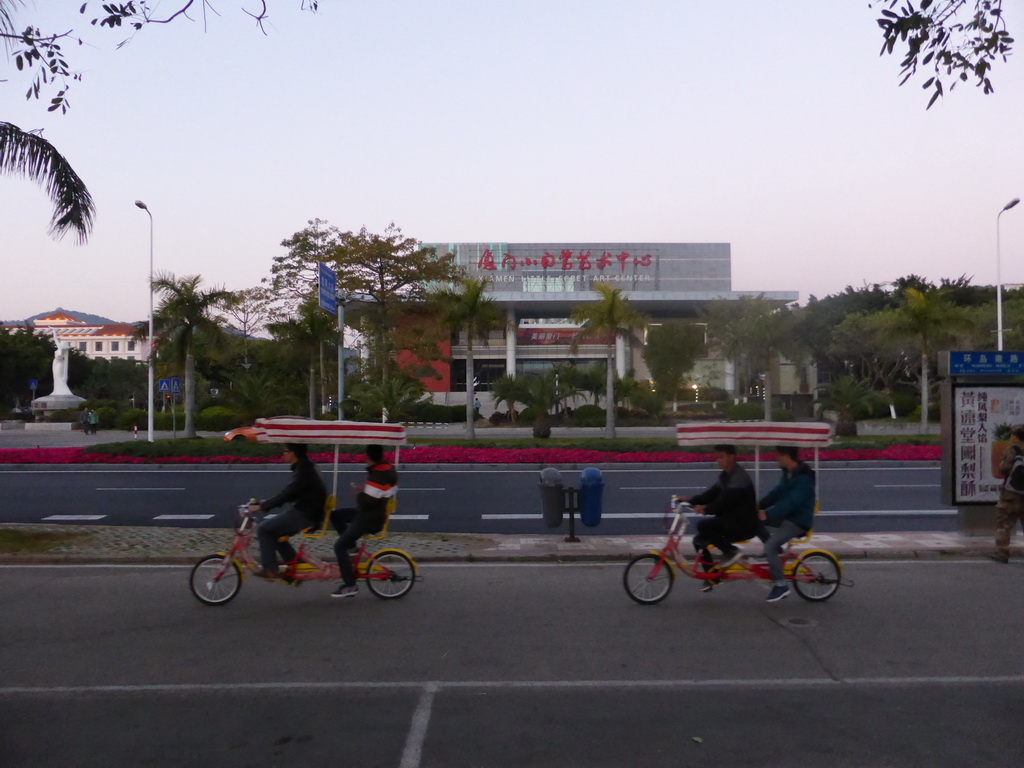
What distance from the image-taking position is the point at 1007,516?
32.5 feet

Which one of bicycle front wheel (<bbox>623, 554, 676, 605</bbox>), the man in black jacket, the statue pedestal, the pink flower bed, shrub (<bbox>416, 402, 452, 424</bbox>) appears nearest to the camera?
the man in black jacket

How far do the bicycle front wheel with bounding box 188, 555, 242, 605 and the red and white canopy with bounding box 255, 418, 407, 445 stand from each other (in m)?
1.20

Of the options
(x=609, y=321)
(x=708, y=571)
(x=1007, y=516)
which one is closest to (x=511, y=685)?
(x=708, y=571)

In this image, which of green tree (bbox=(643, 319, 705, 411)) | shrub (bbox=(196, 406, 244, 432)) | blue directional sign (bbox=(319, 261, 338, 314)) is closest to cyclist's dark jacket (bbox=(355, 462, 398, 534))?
blue directional sign (bbox=(319, 261, 338, 314))

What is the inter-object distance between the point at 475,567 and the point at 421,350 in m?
29.1

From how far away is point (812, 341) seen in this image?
50.0m

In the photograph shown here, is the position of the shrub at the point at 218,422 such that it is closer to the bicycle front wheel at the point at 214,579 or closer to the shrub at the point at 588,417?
the shrub at the point at 588,417

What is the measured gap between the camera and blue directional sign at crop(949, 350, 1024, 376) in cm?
1157

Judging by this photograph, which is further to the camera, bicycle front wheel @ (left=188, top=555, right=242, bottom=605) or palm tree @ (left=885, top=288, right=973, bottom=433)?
palm tree @ (left=885, top=288, right=973, bottom=433)

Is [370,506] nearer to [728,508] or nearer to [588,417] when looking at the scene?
[728,508]

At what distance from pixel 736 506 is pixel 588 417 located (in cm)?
3513

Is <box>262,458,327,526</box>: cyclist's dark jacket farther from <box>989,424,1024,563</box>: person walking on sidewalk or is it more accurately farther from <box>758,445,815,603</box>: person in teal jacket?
<box>989,424,1024,563</box>: person walking on sidewalk

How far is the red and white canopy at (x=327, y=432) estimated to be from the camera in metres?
7.93

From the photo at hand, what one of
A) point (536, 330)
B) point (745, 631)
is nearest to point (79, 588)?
point (745, 631)
